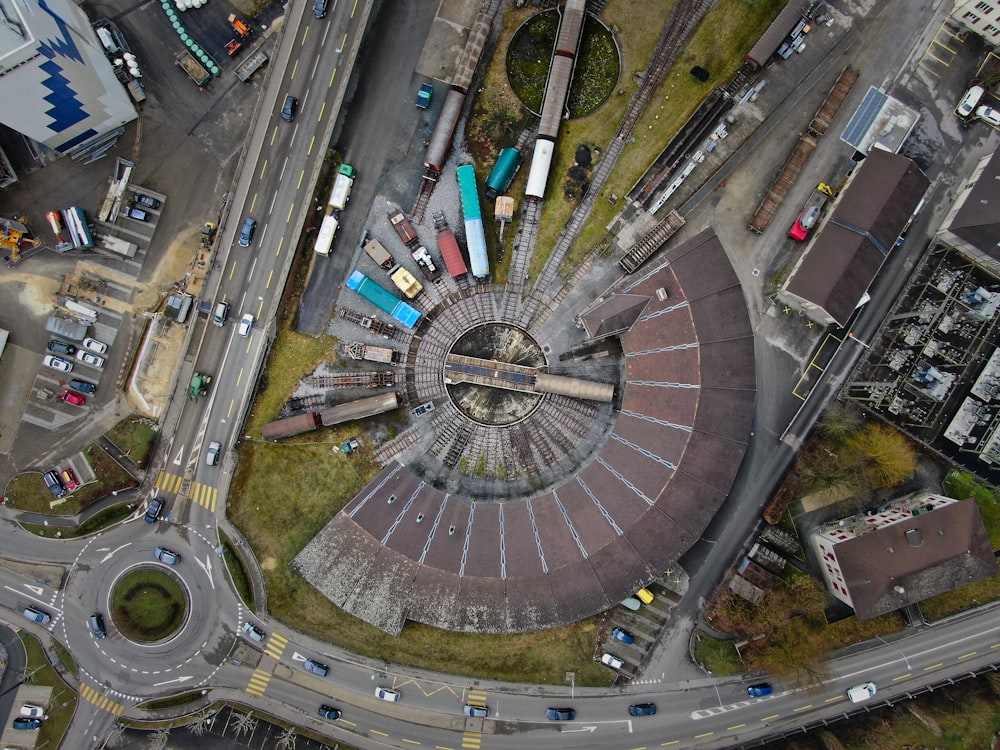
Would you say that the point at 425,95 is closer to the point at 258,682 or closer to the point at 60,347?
the point at 60,347

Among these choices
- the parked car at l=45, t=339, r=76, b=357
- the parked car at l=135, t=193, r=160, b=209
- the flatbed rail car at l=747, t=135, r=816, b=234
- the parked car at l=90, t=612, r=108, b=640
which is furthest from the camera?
the parked car at l=135, t=193, r=160, b=209

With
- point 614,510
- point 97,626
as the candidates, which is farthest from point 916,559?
point 97,626

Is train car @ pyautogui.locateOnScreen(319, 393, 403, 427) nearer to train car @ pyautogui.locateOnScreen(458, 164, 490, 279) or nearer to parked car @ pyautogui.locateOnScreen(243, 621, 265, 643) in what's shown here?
train car @ pyautogui.locateOnScreen(458, 164, 490, 279)

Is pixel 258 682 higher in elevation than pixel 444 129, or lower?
lower

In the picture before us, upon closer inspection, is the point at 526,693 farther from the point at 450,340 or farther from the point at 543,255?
the point at 543,255

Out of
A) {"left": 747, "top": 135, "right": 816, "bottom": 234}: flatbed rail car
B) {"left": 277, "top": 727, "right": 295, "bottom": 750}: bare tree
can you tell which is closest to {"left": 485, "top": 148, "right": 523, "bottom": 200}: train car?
{"left": 747, "top": 135, "right": 816, "bottom": 234}: flatbed rail car

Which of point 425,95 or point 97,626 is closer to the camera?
point 97,626
